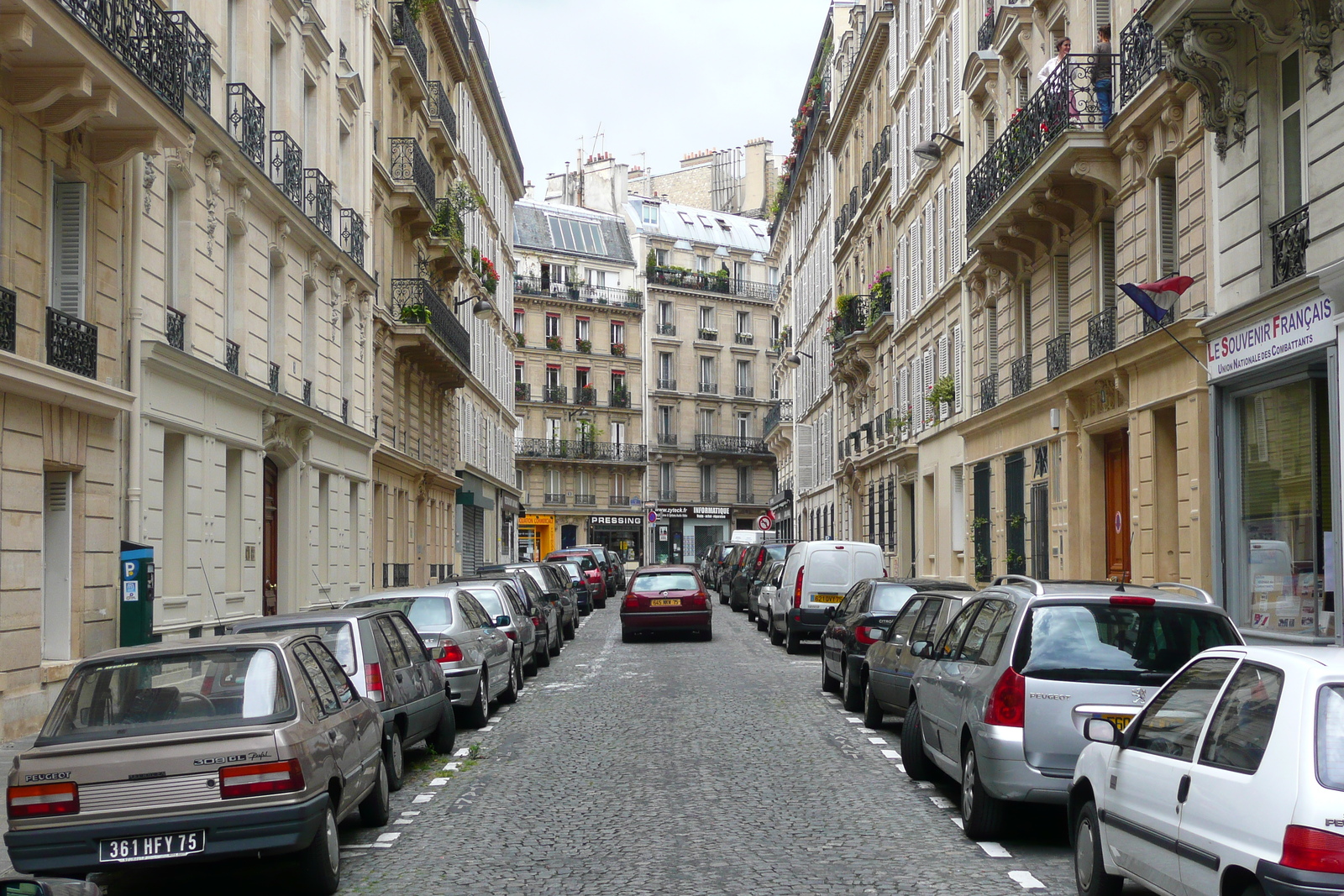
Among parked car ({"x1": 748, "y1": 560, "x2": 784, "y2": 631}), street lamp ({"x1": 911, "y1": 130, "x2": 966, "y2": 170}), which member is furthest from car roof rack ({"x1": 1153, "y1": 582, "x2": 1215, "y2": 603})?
street lamp ({"x1": 911, "y1": 130, "x2": 966, "y2": 170})

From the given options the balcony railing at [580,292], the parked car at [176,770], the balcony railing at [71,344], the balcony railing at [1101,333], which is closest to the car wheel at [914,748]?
the parked car at [176,770]

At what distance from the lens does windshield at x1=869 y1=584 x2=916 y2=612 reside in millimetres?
16406

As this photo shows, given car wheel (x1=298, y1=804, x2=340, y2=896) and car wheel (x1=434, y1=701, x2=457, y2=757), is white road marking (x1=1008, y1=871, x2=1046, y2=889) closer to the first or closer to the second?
car wheel (x1=298, y1=804, x2=340, y2=896)

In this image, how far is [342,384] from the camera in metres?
29.0

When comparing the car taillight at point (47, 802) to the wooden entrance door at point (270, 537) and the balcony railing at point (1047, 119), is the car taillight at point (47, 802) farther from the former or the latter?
the wooden entrance door at point (270, 537)

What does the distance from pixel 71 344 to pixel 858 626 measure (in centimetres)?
913

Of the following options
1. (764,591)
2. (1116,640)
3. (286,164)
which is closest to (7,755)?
(1116,640)

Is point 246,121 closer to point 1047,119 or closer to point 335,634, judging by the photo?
point 1047,119

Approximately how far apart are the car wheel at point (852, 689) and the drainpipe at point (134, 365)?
837 centimetres

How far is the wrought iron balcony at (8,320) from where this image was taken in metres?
13.0

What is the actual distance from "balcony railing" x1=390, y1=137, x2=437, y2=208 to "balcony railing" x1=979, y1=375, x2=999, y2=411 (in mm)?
14985

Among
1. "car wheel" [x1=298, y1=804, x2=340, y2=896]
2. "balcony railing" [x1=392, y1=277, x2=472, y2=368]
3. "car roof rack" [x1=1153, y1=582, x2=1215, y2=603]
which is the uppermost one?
"balcony railing" [x1=392, y1=277, x2=472, y2=368]

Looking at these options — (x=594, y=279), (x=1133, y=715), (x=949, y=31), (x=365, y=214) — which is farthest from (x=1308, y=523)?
(x=594, y=279)

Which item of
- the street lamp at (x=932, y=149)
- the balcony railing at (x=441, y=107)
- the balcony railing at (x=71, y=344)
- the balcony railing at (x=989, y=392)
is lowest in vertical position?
the balcony railing at (x=71, y=344)
